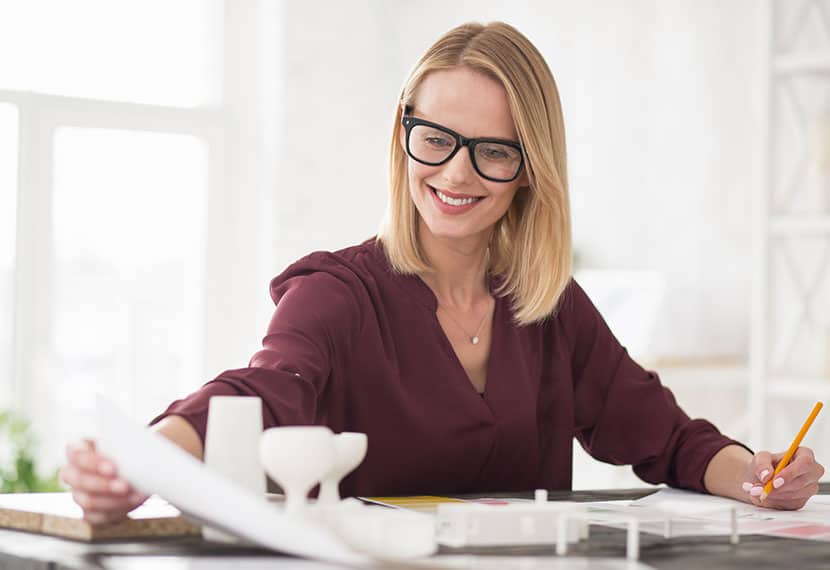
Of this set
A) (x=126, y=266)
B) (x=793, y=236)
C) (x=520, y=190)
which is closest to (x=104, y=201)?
(x=126, y=266)

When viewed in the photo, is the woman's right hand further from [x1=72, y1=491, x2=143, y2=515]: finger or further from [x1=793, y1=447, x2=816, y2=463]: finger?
[x1=793, y1=447, x2=816, y2=463]: finger

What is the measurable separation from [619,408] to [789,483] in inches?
17.8

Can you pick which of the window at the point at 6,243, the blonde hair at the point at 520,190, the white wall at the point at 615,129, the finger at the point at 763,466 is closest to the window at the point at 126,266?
the window at the point at 6,243

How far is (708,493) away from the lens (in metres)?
1.83

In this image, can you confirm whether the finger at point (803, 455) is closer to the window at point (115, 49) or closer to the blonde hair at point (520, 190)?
the blonde hair at point (520, 190)

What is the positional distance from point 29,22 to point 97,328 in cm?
127

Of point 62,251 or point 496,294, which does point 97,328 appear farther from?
point 496,294

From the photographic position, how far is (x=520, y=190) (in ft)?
6.82

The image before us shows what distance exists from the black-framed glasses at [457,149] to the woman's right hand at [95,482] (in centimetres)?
80

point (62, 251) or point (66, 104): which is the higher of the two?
point (66, 104)

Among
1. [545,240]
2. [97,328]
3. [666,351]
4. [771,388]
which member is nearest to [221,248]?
[97,328]

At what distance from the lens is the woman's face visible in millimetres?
1773

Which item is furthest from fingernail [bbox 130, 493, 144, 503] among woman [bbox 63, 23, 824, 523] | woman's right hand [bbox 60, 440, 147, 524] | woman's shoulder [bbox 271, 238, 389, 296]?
woman's shoulder [bbox 271, 238, 389, 296]

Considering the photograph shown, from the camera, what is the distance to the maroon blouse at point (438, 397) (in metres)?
1.79
